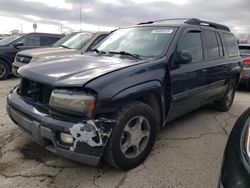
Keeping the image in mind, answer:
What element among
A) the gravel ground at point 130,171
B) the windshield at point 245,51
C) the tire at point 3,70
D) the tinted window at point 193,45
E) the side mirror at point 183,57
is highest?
the tinted window at point 193,45

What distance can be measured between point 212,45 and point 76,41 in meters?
4.71

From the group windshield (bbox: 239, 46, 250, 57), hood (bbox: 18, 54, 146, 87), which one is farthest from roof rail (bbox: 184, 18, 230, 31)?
windshield (bbox: 239, 46, 250, 57)

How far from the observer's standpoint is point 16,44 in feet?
29.6

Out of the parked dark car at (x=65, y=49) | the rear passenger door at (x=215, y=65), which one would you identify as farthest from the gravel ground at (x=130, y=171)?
the parked dark car at (x=65, y=49)

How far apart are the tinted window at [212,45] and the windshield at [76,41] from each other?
406 centimetres

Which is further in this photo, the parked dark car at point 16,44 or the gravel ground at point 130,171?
the parked dark car at point 16,44

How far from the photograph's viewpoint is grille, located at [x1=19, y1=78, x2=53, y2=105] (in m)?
2.85

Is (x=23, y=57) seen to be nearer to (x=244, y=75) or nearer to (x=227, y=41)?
(x=227, y=41)

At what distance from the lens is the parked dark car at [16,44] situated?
8727mm

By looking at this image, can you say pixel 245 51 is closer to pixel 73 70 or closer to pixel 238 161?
pixel 73 70

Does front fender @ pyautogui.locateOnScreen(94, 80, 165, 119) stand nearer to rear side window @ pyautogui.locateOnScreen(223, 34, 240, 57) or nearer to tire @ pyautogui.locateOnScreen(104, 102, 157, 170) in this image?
tire @ pyautogui.locateOnScreen(104, 102, 157, 170)

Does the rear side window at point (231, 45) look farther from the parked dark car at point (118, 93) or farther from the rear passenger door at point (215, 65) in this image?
the parked dark car at point (118, 93)

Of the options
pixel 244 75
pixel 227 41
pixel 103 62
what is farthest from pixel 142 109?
pixel 244 75

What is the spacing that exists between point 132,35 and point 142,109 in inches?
59.5
